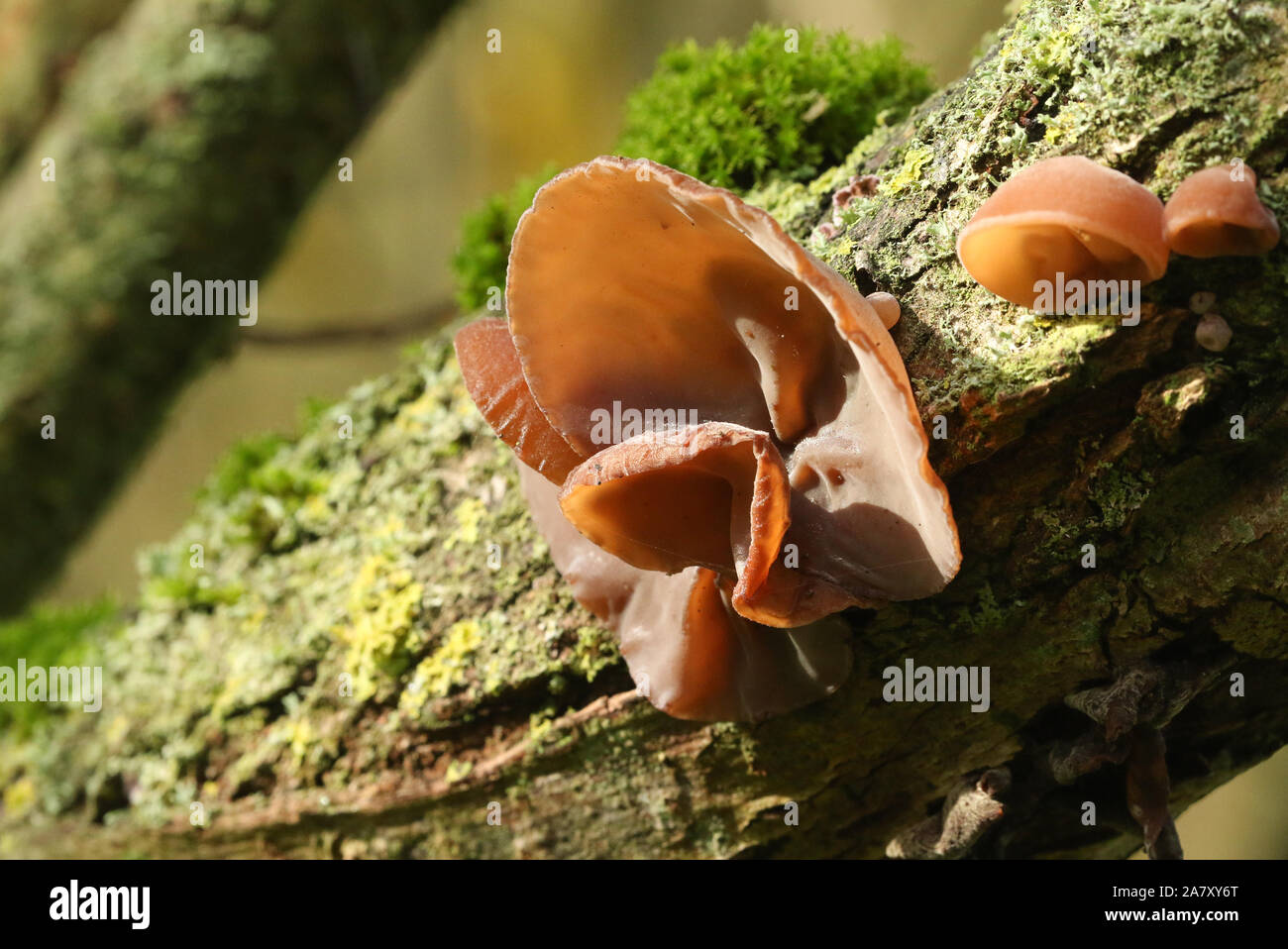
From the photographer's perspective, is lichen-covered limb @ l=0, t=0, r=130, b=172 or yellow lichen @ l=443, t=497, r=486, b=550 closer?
yellow lichen @ l=443, t=497, r=486, b=550

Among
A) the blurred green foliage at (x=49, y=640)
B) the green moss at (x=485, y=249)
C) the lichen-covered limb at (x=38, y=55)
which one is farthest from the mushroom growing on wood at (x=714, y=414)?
the lichen-covered limb at (x=38, y=55)

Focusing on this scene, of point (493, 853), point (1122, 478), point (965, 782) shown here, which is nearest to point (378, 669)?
point (493, 853)

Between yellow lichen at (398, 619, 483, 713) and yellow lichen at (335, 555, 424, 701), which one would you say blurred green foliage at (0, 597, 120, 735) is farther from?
yellow lichen at (398, 619, 483, 713)

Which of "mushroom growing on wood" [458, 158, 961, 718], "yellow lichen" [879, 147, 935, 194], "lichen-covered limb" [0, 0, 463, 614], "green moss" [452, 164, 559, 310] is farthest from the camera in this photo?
"lichen-covered limb" [0, 0, 463, 614]

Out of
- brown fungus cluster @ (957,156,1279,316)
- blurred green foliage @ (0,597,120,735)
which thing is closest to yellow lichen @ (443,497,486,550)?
brown fungus cluster @ (957,156,1279,316)

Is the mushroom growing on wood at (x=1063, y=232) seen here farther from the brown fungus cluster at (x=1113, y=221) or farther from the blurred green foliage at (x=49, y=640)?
the blurred green foliage at (x=49, y=640)

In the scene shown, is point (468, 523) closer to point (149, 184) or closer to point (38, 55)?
point (149, 184)

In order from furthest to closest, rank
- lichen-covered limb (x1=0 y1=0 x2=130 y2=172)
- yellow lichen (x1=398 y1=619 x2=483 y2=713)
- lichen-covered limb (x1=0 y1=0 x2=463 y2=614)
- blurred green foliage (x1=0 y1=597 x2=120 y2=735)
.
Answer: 1. lichen-covered limb (x1=0 y1=0 x2=130 y2=172)
2. lichen-covered limb (x1=0 y1=0 x2=463 y2=614)
3. blurred green foliage (x1=0 y1=597 x2=120 y2=735)
4. yellow lichen (x1=398 y1=619 x2=483 y2=713)
